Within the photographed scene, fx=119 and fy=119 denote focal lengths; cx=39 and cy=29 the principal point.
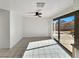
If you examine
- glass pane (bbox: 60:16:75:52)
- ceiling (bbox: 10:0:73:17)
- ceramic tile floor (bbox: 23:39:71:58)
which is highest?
ceiling (bbox: 10:0:73:17)

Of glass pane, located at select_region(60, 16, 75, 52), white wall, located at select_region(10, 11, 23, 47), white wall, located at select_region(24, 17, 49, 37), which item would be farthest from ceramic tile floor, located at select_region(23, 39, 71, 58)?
white wall, located at select_region(24, 17, 49, 37)

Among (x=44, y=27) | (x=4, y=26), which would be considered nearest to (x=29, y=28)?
(x=44, y=27)

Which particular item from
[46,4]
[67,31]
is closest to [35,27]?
[67,31]

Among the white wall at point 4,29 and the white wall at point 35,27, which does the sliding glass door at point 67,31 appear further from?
the white wall at point 35,27

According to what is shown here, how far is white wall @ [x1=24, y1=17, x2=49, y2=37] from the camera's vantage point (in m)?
13.9

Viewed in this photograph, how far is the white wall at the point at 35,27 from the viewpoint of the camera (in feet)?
45.5

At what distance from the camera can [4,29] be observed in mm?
7359

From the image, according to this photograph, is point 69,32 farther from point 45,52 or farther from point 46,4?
point 46,4

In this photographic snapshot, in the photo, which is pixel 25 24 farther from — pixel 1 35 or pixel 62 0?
pixel 62 0

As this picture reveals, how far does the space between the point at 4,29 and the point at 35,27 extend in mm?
6826

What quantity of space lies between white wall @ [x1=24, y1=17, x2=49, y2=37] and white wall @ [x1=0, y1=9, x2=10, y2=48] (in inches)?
256

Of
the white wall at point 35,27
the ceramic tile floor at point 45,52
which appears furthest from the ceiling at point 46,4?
the white wall at point 35,27

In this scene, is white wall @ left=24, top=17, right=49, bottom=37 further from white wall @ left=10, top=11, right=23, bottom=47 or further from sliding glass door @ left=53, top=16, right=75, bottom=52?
sliding glass door @ left=53, top=16, right=75, bottom=52

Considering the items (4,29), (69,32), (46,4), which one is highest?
(46,4)
